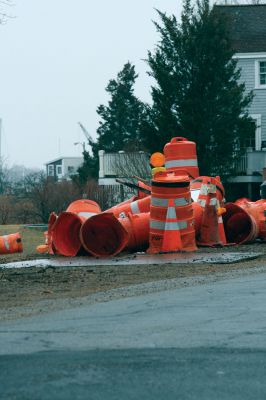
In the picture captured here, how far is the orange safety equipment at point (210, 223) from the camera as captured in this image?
21.2 metres

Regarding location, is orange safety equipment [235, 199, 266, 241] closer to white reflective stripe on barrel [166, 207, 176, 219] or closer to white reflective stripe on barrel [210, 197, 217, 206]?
white reflective stripe on barrel [210, 197, 217, 206]

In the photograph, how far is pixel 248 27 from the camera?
49.0 meters

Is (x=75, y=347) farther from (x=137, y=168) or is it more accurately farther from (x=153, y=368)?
(x=137, y=168)

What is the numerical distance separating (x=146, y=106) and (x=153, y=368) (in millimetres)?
36535

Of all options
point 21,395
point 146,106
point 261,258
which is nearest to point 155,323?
point 21,395

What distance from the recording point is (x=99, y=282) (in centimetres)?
1463

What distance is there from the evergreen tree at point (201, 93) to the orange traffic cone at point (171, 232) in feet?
71.5

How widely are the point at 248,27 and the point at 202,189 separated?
28661 millimetres

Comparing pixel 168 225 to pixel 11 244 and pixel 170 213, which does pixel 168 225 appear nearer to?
pixel 170 213

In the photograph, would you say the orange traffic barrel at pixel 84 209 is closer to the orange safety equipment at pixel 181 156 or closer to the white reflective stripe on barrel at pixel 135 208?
the white reflective stripe on barrel at pixel 135 208

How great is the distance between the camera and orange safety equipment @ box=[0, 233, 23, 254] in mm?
23047

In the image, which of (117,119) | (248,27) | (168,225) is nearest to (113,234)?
(168,225)

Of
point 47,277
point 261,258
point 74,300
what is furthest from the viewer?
point 261,258

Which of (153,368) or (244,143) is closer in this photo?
(153,368)
